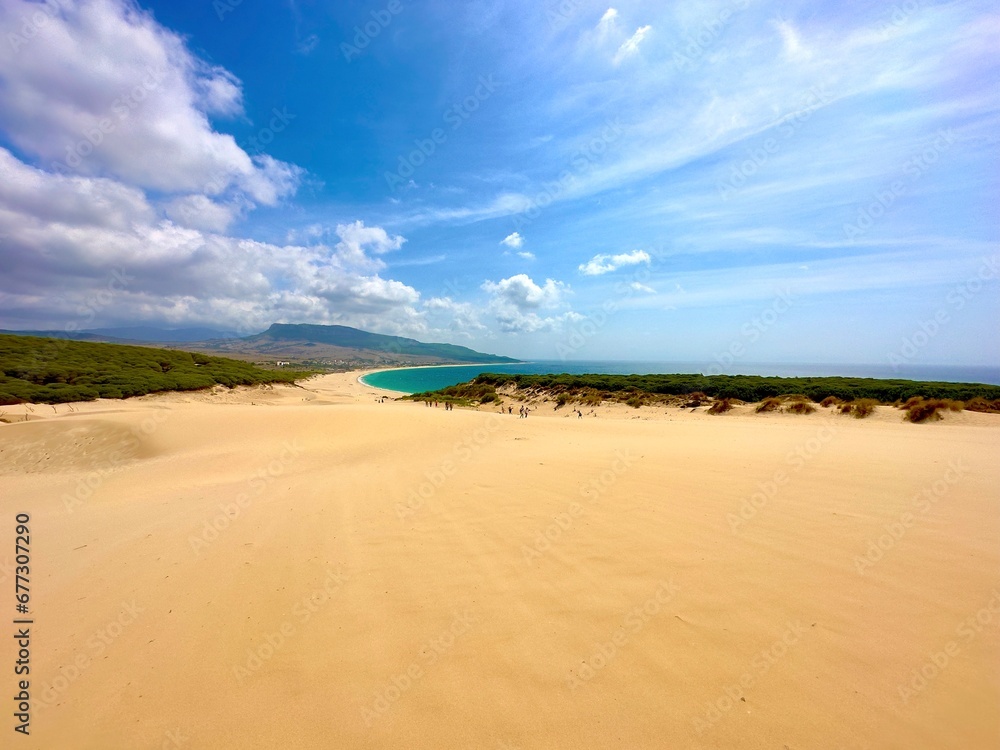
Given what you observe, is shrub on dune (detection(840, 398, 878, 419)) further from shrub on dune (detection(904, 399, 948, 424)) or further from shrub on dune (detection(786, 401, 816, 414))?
shrub on dune (detection(904, 399, 948, 424))

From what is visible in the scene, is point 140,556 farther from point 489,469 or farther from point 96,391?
point 96,391

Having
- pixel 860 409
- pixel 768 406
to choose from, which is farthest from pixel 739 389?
pixel 860 409

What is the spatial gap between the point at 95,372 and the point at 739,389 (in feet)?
136

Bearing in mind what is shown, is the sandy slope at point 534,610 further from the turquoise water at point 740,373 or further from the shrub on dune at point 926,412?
the turquoise water at point 740,373

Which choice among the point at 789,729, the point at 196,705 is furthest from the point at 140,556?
the point at 789,729

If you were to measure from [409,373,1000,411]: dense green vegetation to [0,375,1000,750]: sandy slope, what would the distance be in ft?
49.5

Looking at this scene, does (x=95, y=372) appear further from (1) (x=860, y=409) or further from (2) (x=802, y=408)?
(1) (x=860, y=409)

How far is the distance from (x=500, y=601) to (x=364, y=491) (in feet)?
14.2

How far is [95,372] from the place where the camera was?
83.6 ft

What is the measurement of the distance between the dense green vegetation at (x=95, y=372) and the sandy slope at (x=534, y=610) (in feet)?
63.5

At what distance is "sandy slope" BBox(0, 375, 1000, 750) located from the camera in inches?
97.0

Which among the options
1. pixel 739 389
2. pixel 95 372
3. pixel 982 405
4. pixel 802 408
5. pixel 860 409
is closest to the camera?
pixel 860 409

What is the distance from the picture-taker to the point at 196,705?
265cm

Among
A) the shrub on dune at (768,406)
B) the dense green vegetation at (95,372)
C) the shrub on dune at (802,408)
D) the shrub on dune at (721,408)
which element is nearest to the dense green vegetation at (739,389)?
the shrub on dune at (802,408)
